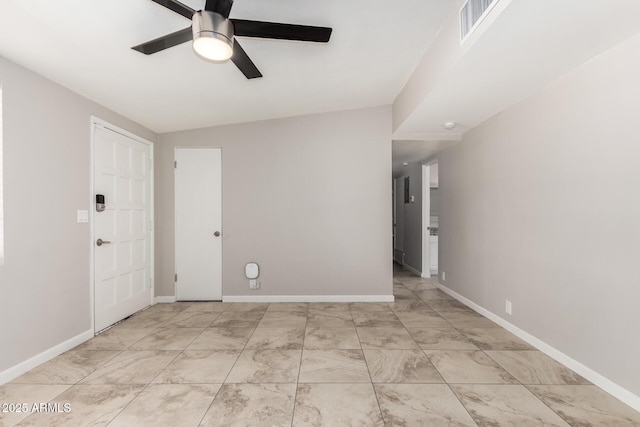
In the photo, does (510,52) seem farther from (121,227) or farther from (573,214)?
(121,227)

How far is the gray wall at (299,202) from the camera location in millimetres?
3961

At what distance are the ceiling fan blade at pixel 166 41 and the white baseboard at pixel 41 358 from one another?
2.50m

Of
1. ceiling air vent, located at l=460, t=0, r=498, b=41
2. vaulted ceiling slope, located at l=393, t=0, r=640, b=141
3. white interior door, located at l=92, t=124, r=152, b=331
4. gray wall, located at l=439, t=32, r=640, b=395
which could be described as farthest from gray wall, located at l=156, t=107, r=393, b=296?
ceiling air vent, located at l=460, t=0, r=498, b=41

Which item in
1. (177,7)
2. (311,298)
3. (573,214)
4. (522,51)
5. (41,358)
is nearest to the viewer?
(177,7)

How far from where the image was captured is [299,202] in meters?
3.97

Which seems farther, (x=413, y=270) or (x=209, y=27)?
(x=413, y=270)

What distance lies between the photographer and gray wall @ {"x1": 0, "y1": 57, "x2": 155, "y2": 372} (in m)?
2.09

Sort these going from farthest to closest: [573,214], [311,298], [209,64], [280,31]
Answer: [311,298] → [209,64] → [573,214] → [280,31]

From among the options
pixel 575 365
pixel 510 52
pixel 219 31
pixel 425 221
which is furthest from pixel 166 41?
pixel 425 221

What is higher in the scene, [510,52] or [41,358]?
[510,52]

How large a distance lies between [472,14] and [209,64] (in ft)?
6.60

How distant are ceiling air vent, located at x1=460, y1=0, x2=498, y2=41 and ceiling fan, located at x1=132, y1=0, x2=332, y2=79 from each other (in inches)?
35.7

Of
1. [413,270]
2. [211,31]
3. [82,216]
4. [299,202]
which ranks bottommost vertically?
[413,270]

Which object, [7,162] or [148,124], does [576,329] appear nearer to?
[7,162]
